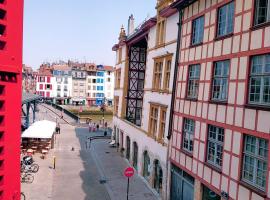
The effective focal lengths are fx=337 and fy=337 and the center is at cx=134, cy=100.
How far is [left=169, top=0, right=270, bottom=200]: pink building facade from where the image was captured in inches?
448

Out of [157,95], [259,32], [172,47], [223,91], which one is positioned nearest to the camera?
[259,32]

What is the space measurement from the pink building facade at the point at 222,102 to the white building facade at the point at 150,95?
1932mm

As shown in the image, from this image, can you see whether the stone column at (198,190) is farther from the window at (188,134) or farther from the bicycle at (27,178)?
the bicycle at (27,178)

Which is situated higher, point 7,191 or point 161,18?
point 161,18

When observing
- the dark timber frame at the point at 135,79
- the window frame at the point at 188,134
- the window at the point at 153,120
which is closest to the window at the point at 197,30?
the window frame at the point at 188,134

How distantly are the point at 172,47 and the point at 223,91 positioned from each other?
22.7ft

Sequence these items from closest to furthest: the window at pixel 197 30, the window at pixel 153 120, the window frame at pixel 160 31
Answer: the window at pixel 197 30 → the window frame at pixel 160 31 → the window at pixel 153 120

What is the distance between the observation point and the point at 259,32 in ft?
37.3

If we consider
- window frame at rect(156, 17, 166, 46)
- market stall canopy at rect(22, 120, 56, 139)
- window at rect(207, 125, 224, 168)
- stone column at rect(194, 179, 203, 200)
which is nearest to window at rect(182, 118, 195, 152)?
stone column at rect(194, 179, 203, 200)

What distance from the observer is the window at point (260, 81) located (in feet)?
36.5

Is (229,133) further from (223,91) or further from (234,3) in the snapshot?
(234,3)

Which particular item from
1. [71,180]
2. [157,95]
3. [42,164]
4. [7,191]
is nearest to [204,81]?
[157,95]

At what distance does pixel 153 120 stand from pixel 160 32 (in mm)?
6051

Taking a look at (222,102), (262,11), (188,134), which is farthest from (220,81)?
(188,134)
